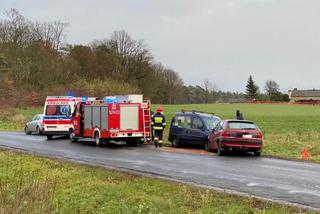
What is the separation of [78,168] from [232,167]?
15.2 ft

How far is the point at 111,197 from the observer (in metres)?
10.9

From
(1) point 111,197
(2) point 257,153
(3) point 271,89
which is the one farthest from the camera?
(3) point 271,89

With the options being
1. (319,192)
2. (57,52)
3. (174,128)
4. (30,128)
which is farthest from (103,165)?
(57,52)

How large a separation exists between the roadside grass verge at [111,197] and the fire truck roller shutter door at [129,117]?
11.5 m

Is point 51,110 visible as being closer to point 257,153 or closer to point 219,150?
point 219,150

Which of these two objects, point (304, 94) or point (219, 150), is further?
point (304, 94)

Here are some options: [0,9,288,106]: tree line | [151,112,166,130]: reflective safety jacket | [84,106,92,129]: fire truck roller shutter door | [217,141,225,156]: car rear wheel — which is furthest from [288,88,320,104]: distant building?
[217,141,225,156]: car rear wheel

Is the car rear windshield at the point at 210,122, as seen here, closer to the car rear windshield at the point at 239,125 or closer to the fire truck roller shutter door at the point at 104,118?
the car rear windshield at the point at 239,125

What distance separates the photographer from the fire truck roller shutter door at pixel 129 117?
26500 mm

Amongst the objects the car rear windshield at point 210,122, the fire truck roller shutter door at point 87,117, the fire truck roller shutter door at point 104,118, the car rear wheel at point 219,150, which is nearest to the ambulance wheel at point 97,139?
the fire truck roller shutter door at point 104,118

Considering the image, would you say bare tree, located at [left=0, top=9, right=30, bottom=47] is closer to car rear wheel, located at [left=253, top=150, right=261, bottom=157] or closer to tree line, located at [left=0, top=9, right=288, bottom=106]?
tree line, located at [left=0, top=9, right=288, bottom=106]

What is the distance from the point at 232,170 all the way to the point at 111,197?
5879mm

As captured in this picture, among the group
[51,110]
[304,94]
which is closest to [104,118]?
[51,110]

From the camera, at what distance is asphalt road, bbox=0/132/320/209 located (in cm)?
1184
